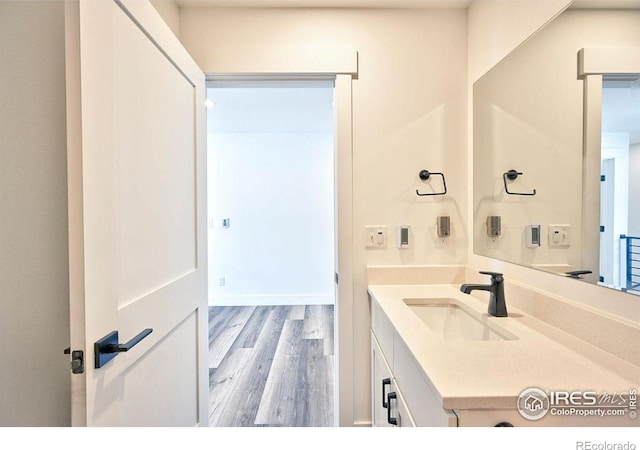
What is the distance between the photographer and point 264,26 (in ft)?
5.33

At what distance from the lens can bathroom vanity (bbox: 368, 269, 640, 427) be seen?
2.25ft

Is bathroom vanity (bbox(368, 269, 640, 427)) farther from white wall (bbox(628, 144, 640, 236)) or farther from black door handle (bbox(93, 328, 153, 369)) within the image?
black door handle (bbox(93, 328, 153, 369))

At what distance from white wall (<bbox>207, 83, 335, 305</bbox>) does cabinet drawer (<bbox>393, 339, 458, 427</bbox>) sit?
3.13 m

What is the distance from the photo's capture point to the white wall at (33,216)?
3.10ft

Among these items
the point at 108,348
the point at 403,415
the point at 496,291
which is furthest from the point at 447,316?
the point at 108,348

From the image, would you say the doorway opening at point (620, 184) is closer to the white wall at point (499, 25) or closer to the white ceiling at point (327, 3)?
the white wall at point (499, 25)

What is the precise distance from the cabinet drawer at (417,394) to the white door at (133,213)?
86 cm

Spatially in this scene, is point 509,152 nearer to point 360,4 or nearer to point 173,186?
point 360,4

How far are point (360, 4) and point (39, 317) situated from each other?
1.95 metres

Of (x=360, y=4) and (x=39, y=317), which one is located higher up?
(x=360, y=4)

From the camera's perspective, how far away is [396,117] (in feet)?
5.45

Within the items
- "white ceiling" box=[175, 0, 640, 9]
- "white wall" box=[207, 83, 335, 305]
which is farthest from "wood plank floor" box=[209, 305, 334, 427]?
"white ceiling" box=[175, 0, 640, 9]

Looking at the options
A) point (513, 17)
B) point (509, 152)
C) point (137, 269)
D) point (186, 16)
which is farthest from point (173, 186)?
point (513, 17)

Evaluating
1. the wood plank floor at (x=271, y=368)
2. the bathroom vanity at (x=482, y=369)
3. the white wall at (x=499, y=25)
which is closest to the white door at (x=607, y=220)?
the bathroom vanity at (x=482, y=369)
